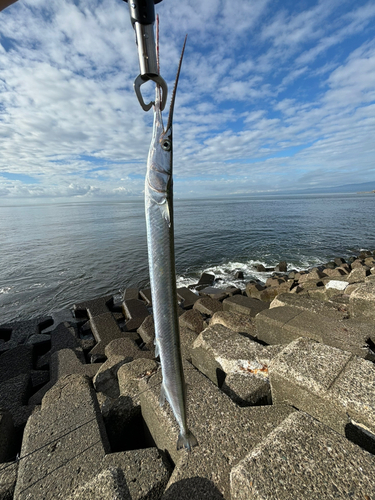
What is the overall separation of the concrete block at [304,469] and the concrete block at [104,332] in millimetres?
6220

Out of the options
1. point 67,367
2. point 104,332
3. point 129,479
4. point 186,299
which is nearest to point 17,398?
point 67,367

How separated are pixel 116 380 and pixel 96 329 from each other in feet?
13.4

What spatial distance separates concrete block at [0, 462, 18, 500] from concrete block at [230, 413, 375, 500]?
2063 millimetres

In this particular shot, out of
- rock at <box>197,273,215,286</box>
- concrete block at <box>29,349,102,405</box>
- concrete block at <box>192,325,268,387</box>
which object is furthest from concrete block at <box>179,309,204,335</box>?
rock at <box>197,273,215,286</box>

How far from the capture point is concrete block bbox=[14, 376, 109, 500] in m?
2.05

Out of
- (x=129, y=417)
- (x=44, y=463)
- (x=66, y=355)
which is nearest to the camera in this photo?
(x=44, y=463)

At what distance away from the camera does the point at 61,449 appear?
2.34 metres

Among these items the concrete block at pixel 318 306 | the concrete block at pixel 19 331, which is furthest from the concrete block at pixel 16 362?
the concrete block at pixel 318 306

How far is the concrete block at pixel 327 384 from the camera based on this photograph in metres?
2.17

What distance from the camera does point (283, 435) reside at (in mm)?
1949

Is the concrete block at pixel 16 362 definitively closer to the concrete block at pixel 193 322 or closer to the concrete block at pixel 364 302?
the concrete block at pixel 193 322

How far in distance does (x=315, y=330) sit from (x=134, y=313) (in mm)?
7201

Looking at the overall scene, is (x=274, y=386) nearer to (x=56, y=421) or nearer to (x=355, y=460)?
(x=355, y=460)

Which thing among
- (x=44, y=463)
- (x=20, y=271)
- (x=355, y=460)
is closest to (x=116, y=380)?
(x=44, y=463)
